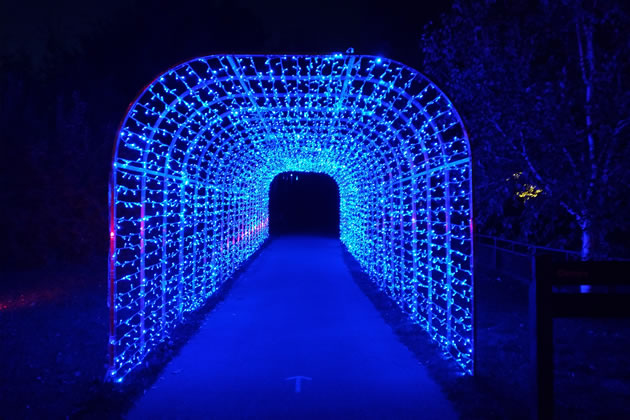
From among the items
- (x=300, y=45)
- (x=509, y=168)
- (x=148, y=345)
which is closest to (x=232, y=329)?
(x=148, y=345)

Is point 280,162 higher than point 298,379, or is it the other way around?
point 280,162

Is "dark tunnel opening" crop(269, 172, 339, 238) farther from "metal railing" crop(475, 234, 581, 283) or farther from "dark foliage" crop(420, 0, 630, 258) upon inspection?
"dark foliage" crop(420, 0, 630, 258)

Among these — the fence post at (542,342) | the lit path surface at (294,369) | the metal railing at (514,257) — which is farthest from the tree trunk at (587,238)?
the fence post at (542,342)

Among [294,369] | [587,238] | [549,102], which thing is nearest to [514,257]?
[587,238]

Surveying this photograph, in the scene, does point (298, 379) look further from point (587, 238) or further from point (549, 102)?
point (587, 238)

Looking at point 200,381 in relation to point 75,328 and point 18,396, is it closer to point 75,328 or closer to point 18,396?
point 18,396

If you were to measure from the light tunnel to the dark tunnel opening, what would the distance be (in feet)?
46.5

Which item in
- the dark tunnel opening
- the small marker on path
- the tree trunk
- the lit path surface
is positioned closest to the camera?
the lit path surface

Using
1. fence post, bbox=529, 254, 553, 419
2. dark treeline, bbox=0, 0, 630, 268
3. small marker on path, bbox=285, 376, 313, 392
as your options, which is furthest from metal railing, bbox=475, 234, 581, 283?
fence post, bbox=529, 254, 553, 419

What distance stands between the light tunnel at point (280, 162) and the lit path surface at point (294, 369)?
0.56 m

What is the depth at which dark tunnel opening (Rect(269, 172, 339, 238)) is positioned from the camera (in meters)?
32.0

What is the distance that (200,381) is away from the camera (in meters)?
4.71

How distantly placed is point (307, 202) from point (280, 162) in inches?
588

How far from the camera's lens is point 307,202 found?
108 feet
